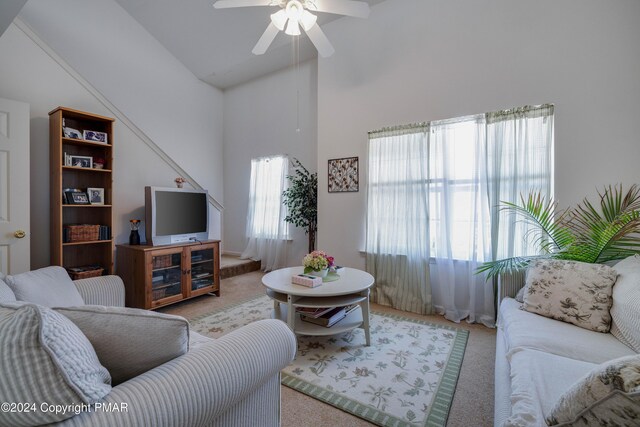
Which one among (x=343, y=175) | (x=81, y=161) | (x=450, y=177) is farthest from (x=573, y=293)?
(x=81, y=161)

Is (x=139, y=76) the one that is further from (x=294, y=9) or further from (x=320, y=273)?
(x=320, y=273)

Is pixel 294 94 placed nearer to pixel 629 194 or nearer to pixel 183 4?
pixel 183 4

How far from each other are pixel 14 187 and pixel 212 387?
114 inches

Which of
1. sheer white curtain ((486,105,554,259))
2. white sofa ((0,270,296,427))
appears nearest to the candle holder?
white sofa ((0,270,296,427))

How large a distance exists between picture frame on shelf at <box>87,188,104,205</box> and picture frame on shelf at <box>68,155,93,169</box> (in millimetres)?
241

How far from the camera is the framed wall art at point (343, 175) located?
3414 mm

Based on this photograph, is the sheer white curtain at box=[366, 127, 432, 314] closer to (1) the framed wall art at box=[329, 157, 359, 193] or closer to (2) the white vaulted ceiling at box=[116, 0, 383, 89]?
(1) the framed wall art at box=[329, 157, 359, 193]

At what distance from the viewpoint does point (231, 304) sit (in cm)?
320

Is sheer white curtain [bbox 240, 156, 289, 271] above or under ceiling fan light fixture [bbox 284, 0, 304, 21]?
under

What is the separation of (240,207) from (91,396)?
4.48 meters

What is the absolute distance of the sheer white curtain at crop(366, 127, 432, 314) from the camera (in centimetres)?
294

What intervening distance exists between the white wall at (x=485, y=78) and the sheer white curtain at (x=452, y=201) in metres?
0.15

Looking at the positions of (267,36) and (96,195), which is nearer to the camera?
(267,36)

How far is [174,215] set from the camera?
10.7 ft
